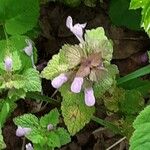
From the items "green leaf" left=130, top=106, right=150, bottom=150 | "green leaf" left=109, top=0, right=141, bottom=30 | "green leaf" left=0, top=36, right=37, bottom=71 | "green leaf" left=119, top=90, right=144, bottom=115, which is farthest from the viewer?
"green leaf" left=109, top=0, right=141, bottom=30

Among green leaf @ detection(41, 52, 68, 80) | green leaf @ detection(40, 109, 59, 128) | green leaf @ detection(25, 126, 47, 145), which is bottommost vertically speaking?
green leaf @ detection(25, 126, 47, 145)

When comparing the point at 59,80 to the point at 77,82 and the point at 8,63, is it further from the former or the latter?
the point at 8,63

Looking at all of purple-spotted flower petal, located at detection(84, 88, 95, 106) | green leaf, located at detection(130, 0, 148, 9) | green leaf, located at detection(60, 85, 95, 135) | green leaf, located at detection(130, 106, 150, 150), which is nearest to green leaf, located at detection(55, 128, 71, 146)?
green leaf, located at detection(60, 85, 95, 135)

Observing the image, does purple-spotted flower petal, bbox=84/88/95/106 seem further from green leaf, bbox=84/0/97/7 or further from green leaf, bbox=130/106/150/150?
green leaf, bbox=84/0/97/7

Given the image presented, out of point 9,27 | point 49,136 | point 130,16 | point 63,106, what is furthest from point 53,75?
point 130,16

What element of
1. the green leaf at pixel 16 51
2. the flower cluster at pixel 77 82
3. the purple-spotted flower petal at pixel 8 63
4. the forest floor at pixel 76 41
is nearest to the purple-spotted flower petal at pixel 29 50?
the green leaf at pixel 16 51

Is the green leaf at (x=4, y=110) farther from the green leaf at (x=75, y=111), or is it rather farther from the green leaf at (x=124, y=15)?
the green leaf at (x=124, y=15)

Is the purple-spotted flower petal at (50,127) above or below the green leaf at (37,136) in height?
above
